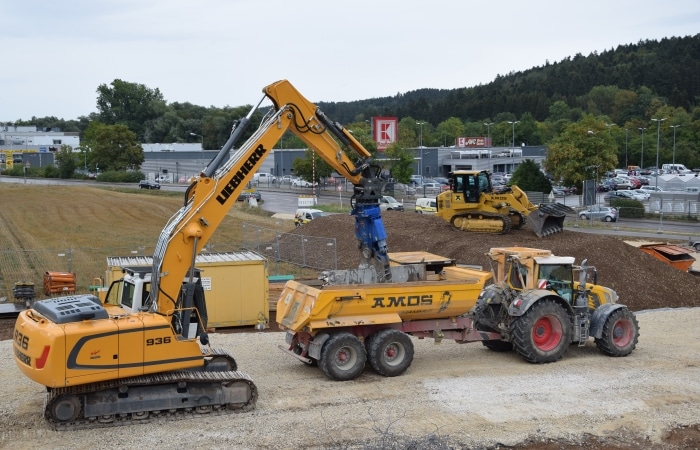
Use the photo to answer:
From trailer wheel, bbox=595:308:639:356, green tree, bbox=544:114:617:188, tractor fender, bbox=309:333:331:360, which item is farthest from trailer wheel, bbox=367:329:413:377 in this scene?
green tree, bbox=544:114:617:188

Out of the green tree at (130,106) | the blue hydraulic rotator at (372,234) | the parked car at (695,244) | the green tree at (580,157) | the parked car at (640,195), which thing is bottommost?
the parked car at (695,244)

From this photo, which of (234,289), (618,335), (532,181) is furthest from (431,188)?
(618,335)

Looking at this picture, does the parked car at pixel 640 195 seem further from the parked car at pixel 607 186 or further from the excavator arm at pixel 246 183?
the excavator arm at pixel 246 183

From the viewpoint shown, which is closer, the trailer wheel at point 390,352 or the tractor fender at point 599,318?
the trailer wheel at point 390,352

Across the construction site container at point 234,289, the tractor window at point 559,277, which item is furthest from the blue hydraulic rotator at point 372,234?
the construction site container at point 234,289

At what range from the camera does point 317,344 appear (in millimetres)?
14805

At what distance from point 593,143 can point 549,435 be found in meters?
52.4

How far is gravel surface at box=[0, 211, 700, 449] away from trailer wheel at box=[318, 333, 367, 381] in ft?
0.74

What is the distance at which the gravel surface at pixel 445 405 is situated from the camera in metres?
11.7

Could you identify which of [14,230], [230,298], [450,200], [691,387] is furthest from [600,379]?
[14,230]

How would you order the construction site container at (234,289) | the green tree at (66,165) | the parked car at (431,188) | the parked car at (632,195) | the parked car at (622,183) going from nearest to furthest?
the construction site container at (234,289) < the parked car at (632,195) < the parked car at (622,183) < the parked car at (431,188) < the green tree at (66,165)

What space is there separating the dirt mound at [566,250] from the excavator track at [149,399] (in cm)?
1584

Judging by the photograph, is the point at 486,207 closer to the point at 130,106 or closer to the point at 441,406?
the point at 441,406

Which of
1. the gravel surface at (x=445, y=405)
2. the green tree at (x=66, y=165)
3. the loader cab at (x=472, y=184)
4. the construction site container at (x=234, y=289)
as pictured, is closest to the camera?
the gravel surface at (x=445, y=405)
